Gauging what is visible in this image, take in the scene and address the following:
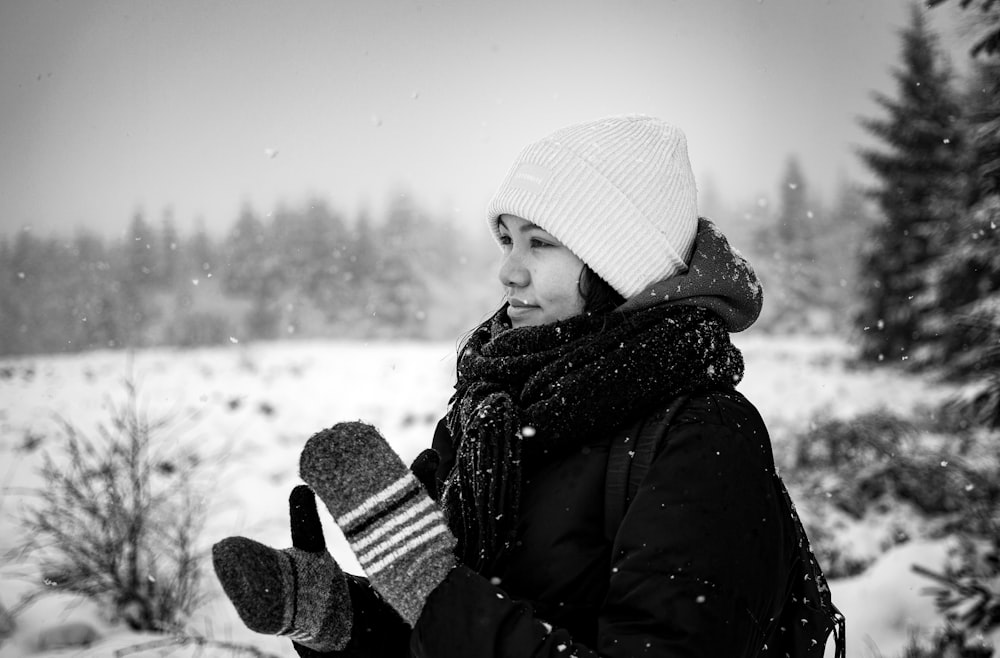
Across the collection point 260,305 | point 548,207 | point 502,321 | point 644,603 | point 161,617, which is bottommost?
point 161,617

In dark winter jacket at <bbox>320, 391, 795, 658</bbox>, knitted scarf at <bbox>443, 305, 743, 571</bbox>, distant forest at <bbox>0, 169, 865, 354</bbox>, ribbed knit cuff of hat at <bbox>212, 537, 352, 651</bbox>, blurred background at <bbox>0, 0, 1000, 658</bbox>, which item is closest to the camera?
dark winter jacket at <bbox>320, 391, 795, 658</bbox>

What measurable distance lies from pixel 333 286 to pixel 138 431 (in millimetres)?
26761

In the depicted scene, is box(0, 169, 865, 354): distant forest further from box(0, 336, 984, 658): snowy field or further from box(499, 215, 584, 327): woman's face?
box(499, 215, 584, 327): woman's face

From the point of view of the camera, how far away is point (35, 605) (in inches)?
177

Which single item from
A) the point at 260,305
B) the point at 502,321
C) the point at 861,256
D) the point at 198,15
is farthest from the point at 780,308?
the point at 502,321

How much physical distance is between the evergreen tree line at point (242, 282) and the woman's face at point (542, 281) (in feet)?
91.5

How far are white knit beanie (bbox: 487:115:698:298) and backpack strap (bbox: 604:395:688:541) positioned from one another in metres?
0.44

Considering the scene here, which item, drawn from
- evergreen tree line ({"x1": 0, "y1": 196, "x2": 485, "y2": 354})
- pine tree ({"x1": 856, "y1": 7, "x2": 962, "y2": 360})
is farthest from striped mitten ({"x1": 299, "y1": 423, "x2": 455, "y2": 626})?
evergreen tree line ({"x1": 0, "y1": 196, "x2": 485, "y2": 354})

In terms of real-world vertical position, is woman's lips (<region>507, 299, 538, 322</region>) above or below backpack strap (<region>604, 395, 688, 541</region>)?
above

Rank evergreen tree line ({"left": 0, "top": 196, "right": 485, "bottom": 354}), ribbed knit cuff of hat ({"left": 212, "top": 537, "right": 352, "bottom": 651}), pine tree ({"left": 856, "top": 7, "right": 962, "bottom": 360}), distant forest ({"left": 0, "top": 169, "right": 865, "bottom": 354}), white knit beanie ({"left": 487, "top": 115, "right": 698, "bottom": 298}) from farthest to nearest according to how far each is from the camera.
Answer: distant forest ({"left": 0, "top": 169, "right": 865, "bottom": 354})
evergreen tree line ({"left": 0, "top": 196, "right": 485, "bottom": 354})
pine tree ({"left": 856, "top": 7, "right": 962, "bottom": 360})
white knit beanie ({"left": 487, "top": 115, "right": 698, "bottom": 298})
ribbed knit cuff of hat ({"left": 212, "top": 537, "right": 352, "bottom": 651})

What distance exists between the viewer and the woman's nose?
1.58 metres

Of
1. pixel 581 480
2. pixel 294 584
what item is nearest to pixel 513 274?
pixel 581 480

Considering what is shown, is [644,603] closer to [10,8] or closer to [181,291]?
[10,8]

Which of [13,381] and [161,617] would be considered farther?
[13,381]
